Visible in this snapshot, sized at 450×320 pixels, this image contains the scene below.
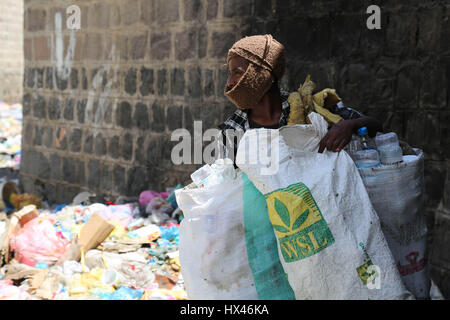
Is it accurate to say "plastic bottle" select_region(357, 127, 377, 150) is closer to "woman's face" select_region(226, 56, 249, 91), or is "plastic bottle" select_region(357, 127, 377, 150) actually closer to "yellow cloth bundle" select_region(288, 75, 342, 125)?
"yellow cloth bundle" select_region(288, 75, 342, 125)

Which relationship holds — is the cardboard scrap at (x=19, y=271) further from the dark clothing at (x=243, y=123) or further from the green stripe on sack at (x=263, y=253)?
the green stripe on sack at (x=263, y=253)

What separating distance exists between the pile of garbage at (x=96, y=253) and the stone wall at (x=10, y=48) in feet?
29.7

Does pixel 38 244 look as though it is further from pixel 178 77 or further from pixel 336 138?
pixel 336 138

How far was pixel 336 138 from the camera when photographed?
1862 millimetres

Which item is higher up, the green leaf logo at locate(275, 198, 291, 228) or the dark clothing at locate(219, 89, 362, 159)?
the dark clothing at locate(219, 89, 362, 159)

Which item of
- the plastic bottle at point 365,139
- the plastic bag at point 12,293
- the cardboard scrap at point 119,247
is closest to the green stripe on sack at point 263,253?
the plastic bottle at point 365,139

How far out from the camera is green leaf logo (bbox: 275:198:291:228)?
1672 millimetres

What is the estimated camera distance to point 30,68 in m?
6.63

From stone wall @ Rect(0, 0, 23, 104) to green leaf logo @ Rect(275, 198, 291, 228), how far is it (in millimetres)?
12870

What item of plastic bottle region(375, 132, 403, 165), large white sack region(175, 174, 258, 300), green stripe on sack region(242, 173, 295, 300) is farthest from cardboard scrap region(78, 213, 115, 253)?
plastic bottle region(375, 132, 403, 165)

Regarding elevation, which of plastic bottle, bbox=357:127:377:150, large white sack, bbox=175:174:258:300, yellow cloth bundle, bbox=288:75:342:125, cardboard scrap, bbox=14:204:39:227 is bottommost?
cardboard scrap, bbox=14:204:39:227

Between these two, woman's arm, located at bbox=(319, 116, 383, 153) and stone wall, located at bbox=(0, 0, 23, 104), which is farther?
stone wall, located at bbox=(0, 0, 23, 104)

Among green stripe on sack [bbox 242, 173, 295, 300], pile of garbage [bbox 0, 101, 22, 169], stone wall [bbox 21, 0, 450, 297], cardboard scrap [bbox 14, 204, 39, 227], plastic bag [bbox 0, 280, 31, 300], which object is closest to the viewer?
green stripe on sack [bbox 242, 173, 295, 300]

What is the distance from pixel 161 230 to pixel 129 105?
157cm
